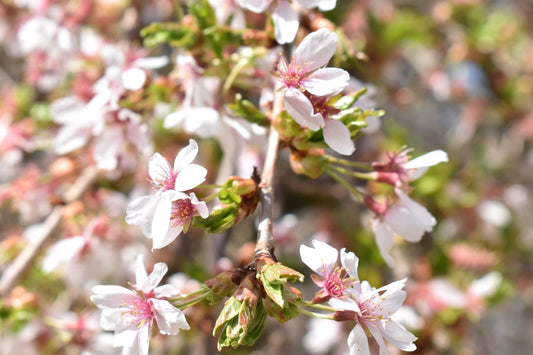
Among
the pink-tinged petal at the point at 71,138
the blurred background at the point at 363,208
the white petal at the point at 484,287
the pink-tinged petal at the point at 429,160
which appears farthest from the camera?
the white petal at the point at 484,287

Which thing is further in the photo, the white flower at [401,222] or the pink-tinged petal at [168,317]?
the white flower at [401,222]

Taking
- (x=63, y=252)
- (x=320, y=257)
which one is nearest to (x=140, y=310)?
(x=320, y=257)

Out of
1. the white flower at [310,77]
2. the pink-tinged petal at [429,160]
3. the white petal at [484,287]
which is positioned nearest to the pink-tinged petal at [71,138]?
the white flower at [310,77]

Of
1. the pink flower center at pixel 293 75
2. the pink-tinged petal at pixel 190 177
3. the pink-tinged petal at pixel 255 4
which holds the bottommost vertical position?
the pink-tinged petal at pixel 190 177

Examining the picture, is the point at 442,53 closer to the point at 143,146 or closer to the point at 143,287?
the point at 143,146

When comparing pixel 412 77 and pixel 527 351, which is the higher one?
pixel 412 77

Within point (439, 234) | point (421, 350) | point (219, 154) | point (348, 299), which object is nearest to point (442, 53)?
point (439, 234)

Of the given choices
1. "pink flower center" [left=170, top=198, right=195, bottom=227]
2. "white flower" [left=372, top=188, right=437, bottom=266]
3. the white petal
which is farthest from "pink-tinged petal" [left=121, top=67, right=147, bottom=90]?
the white petal

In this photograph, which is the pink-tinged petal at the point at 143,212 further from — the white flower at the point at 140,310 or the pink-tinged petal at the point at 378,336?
the pink-tinged petal at the point at 378,336
